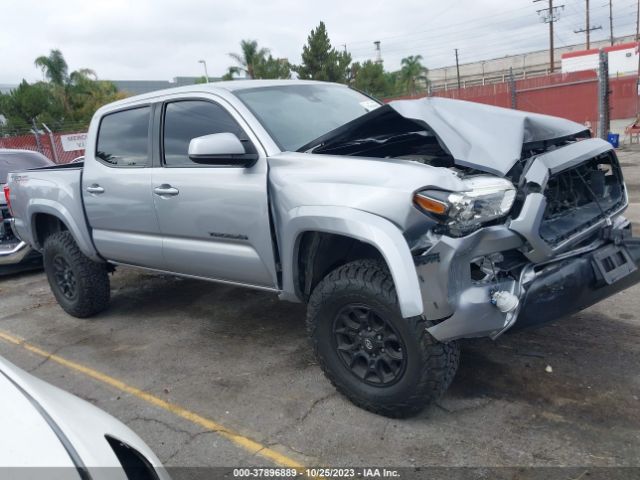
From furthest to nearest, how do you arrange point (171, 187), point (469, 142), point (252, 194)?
point (171, 187), point (252, 194), point (469, 142)

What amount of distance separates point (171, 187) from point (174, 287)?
2485 mm

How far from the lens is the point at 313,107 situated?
3.96 metres

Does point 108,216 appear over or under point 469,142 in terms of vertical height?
under

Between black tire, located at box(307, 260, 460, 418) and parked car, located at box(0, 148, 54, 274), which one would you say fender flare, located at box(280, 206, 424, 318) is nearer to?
black tire, located at box(307, 260, 460, 418)

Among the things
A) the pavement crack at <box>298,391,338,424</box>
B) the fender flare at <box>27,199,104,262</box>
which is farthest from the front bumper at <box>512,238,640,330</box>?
the fender flare at <box>27,199,104,262</box>

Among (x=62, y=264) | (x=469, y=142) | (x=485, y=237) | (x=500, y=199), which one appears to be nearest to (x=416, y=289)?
(x=485, y=237)

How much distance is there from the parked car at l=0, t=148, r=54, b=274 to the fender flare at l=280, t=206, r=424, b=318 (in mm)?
4802

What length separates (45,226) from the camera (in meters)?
5.51

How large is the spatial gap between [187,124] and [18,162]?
4708 mm

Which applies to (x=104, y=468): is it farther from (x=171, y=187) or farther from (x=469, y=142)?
(x=171, y=187)

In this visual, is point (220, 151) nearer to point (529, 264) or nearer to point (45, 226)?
point (529, 264)

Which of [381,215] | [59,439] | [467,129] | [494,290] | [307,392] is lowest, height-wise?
[307,392]

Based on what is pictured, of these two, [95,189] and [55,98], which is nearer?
[95,189]

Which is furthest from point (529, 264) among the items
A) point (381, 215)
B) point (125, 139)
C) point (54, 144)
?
point (54, 144)
